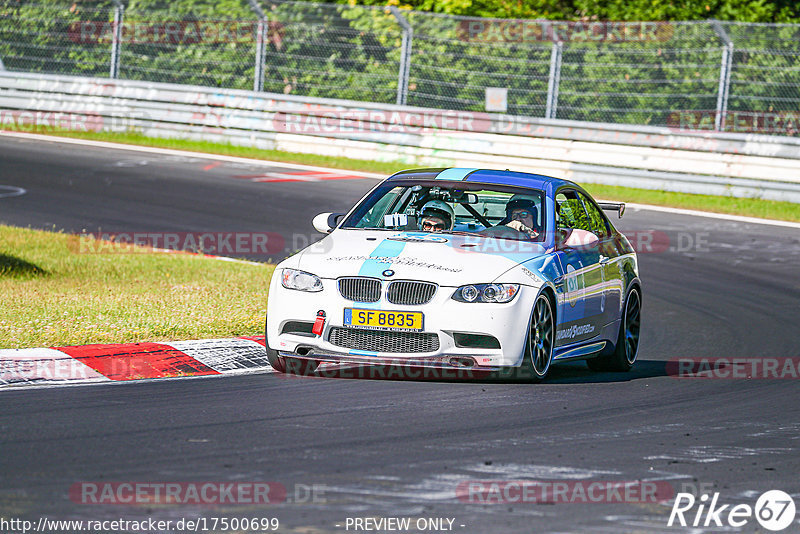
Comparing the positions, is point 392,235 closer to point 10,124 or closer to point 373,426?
point 373,426

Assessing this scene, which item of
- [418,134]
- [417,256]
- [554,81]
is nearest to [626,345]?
[417,256]

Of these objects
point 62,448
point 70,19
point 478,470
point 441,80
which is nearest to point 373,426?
point 478,470

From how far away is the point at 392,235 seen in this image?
31.3 feet

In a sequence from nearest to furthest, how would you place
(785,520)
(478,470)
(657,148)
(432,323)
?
(785,520) < (478,470) < (432,323) < (657,148)

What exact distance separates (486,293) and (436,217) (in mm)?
1384

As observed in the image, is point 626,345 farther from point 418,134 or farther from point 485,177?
point 418,134

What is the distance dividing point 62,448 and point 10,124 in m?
21.0

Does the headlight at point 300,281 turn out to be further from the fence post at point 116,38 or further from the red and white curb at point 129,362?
the fence post at point 116,38

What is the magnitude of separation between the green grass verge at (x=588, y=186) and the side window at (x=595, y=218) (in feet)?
32.0

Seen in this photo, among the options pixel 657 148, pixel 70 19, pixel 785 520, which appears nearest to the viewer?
pixel 785 520

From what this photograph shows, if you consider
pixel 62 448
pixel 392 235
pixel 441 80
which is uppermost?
pixel 441 80

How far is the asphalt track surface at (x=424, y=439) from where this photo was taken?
568 cm

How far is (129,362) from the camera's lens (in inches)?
363

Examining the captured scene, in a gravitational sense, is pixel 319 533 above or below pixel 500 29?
below
